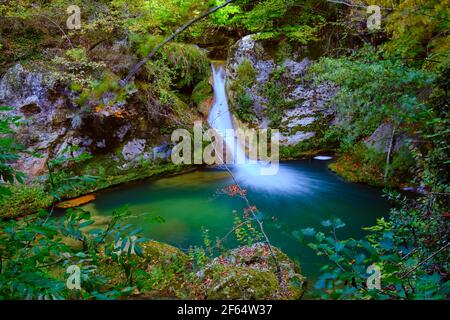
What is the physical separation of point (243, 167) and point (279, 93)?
10.6 feet

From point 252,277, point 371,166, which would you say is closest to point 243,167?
point 371,166

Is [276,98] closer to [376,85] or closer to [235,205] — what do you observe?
[235,205]

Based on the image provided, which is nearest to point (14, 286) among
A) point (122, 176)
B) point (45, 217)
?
point (45, 217)

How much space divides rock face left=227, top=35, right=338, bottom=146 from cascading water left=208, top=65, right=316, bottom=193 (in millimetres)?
660

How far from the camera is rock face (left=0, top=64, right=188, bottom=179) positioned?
875 cm

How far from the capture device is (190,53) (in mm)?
11336

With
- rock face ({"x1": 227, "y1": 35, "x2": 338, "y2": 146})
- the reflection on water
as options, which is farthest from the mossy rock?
rock face ({"x1": 227, "y1": 35, "x2": 338, "y2": 146})

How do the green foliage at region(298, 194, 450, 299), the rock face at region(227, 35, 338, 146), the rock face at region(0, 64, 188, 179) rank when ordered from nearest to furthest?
the green foliage at region(298, 194, 450, 299) < the rock face at region(0, 64, 188, 179) < the rock face at region(227, 35, 338, 146)

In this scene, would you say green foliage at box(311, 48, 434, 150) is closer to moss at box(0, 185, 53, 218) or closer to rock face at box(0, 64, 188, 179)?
rock face at box(0, 64, 188, 179)

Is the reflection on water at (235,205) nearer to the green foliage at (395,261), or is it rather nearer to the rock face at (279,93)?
the rock face at (279,93)

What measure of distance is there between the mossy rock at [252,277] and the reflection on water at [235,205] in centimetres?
79
